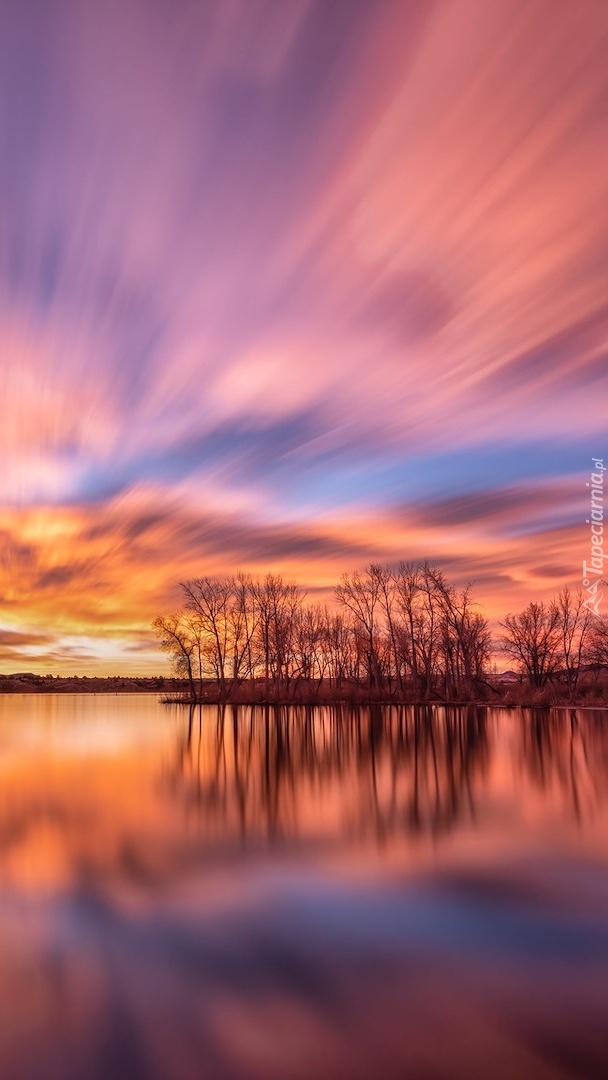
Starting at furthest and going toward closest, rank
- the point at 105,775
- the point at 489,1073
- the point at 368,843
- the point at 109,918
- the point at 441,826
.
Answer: the point at 105,775
the point at 441,826
the point at 368,843
the point at 109,918
the point at 489,1073

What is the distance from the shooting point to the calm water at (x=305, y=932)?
16.4 ft

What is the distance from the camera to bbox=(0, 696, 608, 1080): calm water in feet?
16.4

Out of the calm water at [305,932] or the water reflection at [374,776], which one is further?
the water reflection at [374,776]

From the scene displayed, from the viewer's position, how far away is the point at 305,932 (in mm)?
7621

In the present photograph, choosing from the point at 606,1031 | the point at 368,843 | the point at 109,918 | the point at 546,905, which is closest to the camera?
the point at 606,1031

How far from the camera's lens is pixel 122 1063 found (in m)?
4.79

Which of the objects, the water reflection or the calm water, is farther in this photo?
the water reflection

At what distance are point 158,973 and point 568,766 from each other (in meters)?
19.0

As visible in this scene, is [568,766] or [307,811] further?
[568,766]

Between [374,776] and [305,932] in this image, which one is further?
[374,776]

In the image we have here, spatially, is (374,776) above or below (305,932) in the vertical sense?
below

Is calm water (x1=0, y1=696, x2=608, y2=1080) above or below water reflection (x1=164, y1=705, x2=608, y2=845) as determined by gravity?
above

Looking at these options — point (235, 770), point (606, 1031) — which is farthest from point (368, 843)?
point (235, 770)

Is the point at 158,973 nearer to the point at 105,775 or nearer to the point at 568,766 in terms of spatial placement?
the point at 105,775
